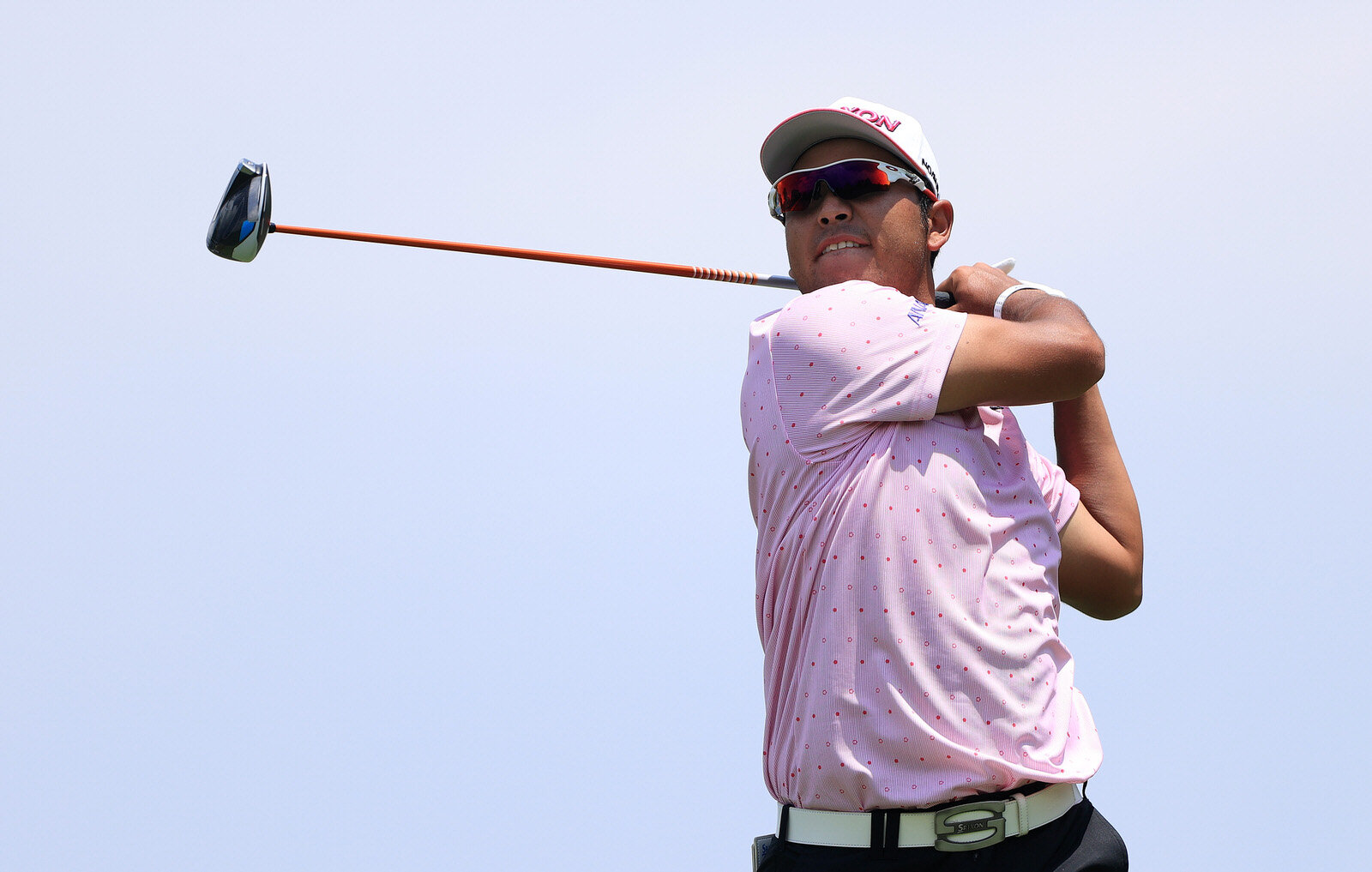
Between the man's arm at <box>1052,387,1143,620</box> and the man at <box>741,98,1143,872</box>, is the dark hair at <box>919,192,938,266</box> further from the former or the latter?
the man's arm at <box>1052,387,1143,620</box>

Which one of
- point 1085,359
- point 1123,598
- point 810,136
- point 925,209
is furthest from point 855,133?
point 1123,598

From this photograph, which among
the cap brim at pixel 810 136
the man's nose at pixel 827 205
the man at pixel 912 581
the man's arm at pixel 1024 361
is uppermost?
the cap brim at pixel 810 136

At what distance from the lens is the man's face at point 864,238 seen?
3.91 meters

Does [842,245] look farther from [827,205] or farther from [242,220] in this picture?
[242,220]

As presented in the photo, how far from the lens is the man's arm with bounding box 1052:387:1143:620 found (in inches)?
160

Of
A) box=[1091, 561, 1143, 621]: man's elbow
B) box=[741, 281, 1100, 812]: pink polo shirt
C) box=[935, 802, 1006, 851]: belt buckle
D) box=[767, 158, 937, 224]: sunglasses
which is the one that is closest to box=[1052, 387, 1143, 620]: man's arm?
box=[1091, 561, 1143, 621]: man's elbow

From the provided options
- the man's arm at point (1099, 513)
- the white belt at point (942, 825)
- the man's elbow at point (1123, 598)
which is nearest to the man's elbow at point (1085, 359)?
the man's arm at point (1099, 513)

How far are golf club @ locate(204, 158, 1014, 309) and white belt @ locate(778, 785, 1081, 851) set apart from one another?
6.52ft

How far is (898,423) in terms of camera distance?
11.5 ft

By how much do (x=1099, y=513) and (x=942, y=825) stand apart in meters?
1.29

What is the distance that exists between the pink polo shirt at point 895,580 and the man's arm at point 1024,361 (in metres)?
0.05

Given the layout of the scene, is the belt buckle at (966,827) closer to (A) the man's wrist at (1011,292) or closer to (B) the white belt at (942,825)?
(B) the white belt at (942,825)

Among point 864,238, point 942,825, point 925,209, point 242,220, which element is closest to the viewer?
point 942,825

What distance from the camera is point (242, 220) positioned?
4645mm
